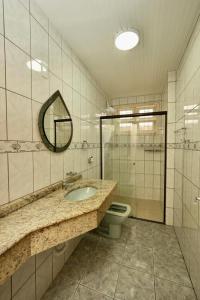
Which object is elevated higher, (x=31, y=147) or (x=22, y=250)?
(x=31, y=147)

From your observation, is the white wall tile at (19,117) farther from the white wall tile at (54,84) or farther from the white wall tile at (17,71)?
the white wall tile at (54,84)

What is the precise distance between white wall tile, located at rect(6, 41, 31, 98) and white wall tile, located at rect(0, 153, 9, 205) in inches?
17.9

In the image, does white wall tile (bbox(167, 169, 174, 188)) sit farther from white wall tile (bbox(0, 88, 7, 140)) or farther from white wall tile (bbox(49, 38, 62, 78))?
white wall tile (bbox(0, 88, 7, 140))

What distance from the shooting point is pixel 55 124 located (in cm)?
140

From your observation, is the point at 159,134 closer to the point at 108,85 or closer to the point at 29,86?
the point at 108,85

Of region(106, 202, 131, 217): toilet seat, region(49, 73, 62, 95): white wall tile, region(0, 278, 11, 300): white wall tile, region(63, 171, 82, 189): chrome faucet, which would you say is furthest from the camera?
region(106, 202, 131, 217): toilet seat

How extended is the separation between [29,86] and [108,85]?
6.04ft

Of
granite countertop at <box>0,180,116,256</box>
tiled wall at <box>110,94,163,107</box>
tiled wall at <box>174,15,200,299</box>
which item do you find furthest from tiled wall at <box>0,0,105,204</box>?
tiled wall at <box>110,94,163,107</box>

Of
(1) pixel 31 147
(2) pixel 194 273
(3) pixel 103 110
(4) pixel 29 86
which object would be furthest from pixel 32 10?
(2) pixel 194 273

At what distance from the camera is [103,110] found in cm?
288

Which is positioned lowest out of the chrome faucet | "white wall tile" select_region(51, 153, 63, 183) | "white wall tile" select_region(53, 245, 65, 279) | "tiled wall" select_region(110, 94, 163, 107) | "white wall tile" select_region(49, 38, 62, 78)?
"white wall tile" select_region(53, 245, 65, 279)

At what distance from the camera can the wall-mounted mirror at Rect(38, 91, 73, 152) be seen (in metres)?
1.23

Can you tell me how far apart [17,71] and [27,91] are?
134 mm

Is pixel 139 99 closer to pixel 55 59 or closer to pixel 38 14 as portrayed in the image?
pixel 55 59
